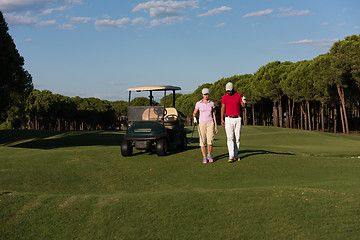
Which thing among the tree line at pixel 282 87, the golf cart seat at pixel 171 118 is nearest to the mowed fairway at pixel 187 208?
the golf cart seat at pixel 171 118

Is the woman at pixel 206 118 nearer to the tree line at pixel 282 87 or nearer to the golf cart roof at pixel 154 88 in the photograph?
the golf cart roof at pixel 154 88

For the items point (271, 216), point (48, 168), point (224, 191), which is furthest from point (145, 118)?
point (271, 216)

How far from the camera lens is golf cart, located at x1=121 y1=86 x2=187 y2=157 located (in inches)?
596

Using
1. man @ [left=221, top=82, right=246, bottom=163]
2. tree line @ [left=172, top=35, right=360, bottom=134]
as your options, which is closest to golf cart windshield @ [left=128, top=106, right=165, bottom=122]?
man @ [left=221, top=82, right=246, bottom=163]

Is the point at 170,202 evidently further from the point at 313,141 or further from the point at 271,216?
the point at 313,141

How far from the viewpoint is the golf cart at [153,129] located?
49.6 ft

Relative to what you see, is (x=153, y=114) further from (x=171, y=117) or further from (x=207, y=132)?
(x=207, y=132)

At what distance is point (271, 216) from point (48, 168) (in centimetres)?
964

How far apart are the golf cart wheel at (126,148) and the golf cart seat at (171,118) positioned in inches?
74.6

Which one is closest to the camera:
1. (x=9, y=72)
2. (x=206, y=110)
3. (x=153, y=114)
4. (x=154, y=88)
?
(x=206, y=110)

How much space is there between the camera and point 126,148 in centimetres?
1553

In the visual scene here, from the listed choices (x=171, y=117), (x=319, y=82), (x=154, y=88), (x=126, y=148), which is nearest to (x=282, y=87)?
(x=319, y=82)

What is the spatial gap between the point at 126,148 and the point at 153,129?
141cm

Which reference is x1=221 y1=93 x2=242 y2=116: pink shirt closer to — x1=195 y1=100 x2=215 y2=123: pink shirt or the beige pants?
x1=195 y1=100 x2=215 y2=123: pink shirt
